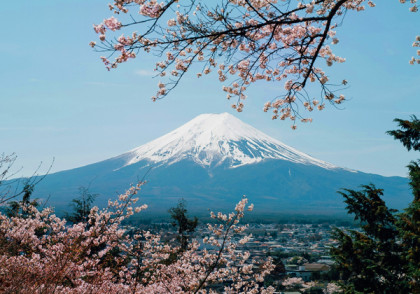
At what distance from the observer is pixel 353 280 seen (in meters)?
9.06

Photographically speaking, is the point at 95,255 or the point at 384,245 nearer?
the point at 95,255

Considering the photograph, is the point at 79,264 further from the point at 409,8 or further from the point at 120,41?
the point at 409,8

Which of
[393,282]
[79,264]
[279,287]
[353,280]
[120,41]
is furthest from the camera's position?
[279,287]

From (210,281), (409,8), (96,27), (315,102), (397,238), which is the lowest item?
(210,281)

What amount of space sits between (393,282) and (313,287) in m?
17.2

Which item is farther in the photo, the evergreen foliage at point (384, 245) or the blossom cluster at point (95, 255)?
the evergreen foliage at point (384, 245)

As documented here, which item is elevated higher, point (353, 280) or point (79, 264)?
point (79, 264)

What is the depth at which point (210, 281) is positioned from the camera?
6984 millimetres

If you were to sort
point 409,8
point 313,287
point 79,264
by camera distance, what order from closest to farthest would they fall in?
point 409,8
point 79,264
point 313,287

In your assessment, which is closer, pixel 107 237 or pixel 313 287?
pixel 107 237

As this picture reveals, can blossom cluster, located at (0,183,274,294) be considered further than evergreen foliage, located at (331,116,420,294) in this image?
No

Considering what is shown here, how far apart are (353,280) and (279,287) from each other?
18.5 meters

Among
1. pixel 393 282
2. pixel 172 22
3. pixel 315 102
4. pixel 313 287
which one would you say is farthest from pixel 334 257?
pixel 313 287

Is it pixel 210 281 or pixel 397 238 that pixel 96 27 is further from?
pixel 397 238
